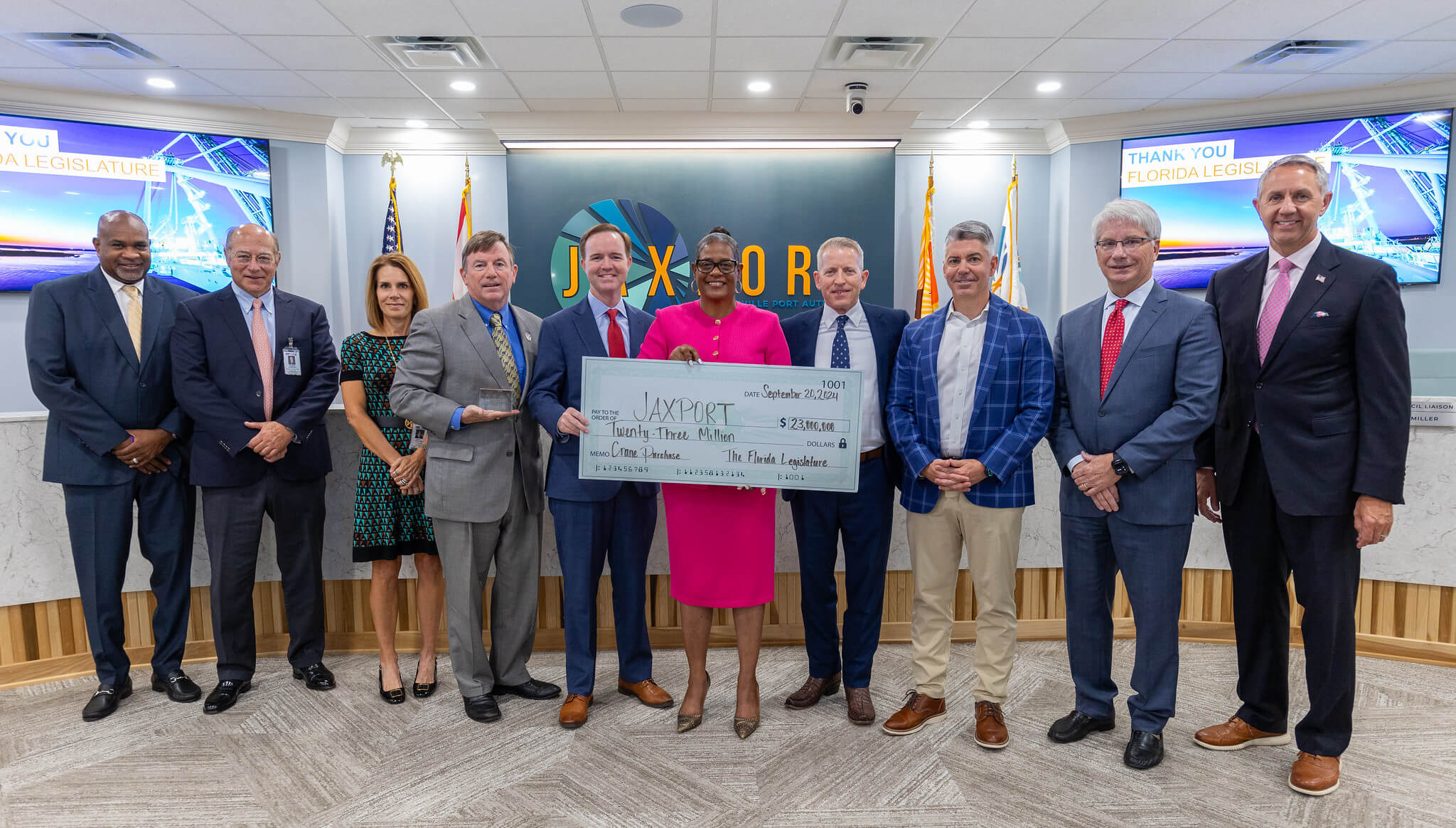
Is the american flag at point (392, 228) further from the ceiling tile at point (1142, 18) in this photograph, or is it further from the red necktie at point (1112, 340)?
the red necktie at point (1112, 340)

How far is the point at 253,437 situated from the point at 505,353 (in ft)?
3.41

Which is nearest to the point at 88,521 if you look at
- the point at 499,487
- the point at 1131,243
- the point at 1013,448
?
the point at 499,487

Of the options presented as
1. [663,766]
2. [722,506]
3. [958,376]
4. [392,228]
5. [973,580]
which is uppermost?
[392,228]

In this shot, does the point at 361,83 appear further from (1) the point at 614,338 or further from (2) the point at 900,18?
(1) the point at 614,338

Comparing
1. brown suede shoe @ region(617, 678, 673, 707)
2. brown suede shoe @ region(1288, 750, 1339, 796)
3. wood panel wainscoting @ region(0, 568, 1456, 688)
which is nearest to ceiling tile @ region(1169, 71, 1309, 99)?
wood panel wainscoting @ region(0, 568, 1456, 688)

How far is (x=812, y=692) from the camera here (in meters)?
2.71

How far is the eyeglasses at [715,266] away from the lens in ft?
7.63

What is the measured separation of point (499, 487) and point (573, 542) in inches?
13.2

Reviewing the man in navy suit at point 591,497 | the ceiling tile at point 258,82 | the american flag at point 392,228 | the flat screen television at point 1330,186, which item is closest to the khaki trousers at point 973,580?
the man in navy suit at point 591,497

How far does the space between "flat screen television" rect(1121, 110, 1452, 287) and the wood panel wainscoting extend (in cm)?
388

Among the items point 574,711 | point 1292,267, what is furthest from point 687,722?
point 1292,267

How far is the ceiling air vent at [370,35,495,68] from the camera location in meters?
4.80

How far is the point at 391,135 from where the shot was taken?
697 cm

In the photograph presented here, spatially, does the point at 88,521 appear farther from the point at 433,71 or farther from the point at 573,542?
the point at 433,71
